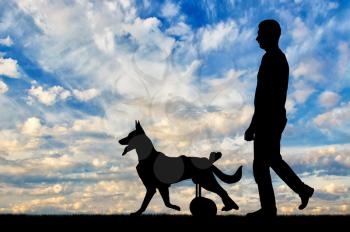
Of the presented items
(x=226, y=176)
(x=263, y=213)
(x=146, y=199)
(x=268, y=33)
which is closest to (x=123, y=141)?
(x=146, y=199)

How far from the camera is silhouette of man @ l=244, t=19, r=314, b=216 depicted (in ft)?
31.8

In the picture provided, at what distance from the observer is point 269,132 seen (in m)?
9.70

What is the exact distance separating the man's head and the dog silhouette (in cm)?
344

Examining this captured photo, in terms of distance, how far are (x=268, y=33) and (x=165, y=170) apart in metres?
4.58

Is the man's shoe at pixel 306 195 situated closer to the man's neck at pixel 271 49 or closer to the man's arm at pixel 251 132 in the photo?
the man's arm at pixel 251 132

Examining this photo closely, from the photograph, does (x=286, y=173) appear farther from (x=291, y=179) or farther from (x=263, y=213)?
(x=263, y=213)

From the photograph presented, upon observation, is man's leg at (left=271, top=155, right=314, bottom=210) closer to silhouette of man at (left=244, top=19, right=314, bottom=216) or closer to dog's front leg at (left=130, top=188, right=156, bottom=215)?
silhouette of man at (left=244, top=19, right=314, bottom=216)

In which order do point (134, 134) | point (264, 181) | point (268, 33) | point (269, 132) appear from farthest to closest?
point (134, 134) < point (268, 33) < point (264, 181) < point (269, 132)

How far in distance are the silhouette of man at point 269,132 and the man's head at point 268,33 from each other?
9.8 inches

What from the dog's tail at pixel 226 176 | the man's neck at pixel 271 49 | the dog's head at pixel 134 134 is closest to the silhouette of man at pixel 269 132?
the man's neck at pixel 271 49

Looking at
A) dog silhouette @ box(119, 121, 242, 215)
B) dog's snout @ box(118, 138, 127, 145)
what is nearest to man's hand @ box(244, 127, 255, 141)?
dog silhouette @ box(119, 121, 242, 215)

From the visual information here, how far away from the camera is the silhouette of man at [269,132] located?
382 inches
